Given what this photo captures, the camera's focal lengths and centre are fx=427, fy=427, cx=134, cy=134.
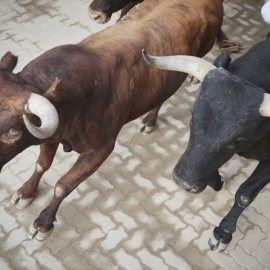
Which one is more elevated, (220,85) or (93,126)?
(220,85)

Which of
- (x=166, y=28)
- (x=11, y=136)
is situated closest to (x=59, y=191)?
(x=11, y=136)

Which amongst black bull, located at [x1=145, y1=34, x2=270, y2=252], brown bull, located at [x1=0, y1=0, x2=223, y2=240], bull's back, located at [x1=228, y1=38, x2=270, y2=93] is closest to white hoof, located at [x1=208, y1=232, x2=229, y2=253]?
black bull, located at [x1=145, y1=34, x2=270, y2=252]

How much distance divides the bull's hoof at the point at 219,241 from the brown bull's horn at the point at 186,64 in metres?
1.74

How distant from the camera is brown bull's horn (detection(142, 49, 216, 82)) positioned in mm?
2922

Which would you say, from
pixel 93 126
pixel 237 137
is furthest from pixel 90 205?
pixel 237 137

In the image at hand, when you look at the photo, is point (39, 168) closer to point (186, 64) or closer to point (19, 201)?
point (19, 201)

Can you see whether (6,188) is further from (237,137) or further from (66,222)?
(237,137)

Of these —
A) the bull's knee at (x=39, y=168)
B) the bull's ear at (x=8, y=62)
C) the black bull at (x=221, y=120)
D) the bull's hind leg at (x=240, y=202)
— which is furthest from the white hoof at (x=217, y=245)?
the bull's ear at (x=8, y=62)

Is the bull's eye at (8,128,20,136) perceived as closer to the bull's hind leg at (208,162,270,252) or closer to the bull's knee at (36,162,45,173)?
the bull's knee at (36,162,45,173)

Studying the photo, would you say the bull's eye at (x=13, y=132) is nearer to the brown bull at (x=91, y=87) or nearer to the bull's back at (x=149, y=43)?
the brown bull at (x=91, y=87)

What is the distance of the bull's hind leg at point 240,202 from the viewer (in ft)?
12.2

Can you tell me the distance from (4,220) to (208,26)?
2.82 m

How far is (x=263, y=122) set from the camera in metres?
2.95

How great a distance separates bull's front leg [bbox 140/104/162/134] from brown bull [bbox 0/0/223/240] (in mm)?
770
